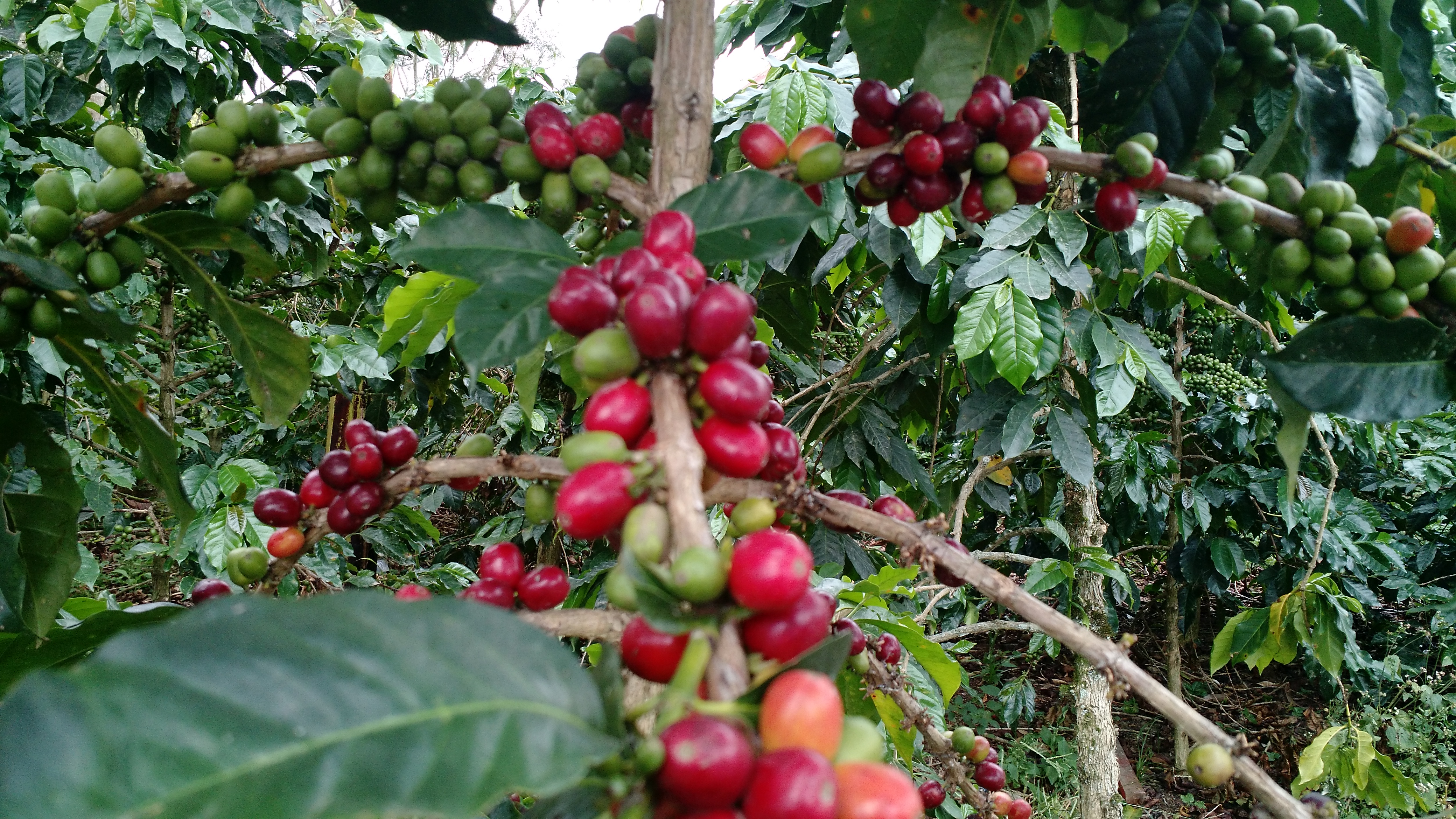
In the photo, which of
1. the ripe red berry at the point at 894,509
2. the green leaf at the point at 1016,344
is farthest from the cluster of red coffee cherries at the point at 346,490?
the green leaf at the point at 1016,344

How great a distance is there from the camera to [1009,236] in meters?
2.21

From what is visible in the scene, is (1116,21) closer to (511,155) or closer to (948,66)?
(948,66)

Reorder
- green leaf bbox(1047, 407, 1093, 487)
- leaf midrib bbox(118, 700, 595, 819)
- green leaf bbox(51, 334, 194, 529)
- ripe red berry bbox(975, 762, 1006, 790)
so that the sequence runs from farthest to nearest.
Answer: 1. green leaf bbox(1047, 407, 1093, 487)
2. ripe red berry bbox(975, 762, 1006, 790)
3. green leaf bbox(51, 334, 194, 529)
4. leaf midrib bbox(118, 700, 595, 819)

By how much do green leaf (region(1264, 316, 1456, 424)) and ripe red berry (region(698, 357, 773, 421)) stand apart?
22.9 inches

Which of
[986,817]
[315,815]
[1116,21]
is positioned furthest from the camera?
[986,817]

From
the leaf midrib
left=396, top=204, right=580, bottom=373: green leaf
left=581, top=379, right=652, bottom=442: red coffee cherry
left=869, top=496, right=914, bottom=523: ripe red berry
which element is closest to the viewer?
the leaf midrib

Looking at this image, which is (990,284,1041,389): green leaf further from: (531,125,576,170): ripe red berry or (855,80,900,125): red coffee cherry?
(531,125,576,170): ripe red berry

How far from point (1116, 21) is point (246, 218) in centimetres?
111

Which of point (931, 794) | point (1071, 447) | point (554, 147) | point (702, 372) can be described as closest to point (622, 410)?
point (702, 372)

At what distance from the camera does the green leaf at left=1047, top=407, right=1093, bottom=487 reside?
2.35m

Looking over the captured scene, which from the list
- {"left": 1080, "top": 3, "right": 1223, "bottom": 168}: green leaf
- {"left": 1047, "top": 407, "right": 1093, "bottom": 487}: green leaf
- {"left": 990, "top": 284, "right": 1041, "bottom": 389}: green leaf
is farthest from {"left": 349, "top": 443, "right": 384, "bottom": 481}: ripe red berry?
{"left": 1047, "top": 407, "right": 1093, "bottom": 487}: green leaf

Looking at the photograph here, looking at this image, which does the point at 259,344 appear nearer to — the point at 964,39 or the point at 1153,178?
the point at 964,39

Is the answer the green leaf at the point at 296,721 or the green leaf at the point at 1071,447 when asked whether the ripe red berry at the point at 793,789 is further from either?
the green leaf at the point at 1071,447

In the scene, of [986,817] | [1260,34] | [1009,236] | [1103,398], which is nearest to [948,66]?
[1260,34]
